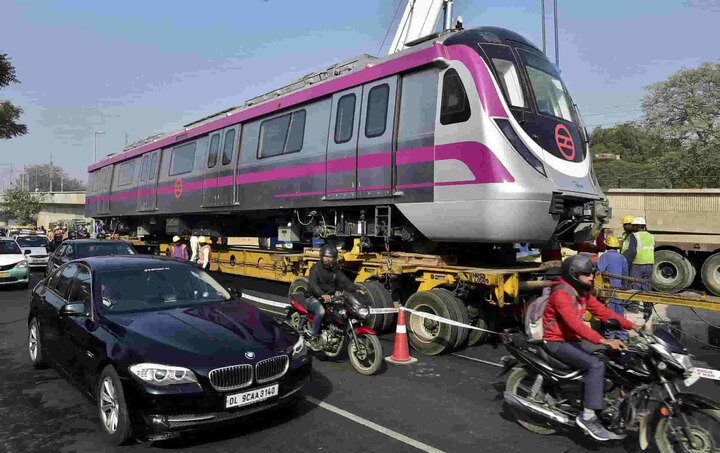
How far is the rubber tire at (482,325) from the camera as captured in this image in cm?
774

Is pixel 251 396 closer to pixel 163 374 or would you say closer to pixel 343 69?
pixel 163 374

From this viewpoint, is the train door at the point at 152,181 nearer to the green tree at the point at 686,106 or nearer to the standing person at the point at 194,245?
the standing person at the point at 194,245

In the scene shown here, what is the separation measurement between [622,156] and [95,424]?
212 feet

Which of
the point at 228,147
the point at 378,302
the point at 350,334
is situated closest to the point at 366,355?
the point at 350,334

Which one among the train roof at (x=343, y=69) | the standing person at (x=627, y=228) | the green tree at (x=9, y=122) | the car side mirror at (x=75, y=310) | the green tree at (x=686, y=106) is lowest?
the car side mirror at (x=75, y=310)

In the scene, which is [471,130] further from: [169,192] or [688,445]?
[169,192]

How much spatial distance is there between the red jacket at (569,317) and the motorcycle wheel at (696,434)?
71 cm

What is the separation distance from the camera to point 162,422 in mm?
3900

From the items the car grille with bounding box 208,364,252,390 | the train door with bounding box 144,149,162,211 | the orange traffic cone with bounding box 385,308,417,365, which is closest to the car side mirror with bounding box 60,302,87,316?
the car grille with bounding box 208,364,252,390

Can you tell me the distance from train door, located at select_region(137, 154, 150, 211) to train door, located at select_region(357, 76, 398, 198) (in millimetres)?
10180

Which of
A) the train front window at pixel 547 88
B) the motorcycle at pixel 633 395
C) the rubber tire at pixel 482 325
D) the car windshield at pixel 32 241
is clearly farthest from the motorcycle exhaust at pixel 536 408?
the car windshield at pixel 32 241

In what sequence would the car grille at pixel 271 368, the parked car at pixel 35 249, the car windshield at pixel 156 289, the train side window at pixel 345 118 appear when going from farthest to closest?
the parked car at pixel 35 249
the train side window at pixel 345 118
the car windshield at pixel 156 289
the car grille at pixel 271 368

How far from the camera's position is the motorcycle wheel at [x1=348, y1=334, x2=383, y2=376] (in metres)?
6.07

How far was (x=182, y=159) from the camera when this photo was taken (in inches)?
551
